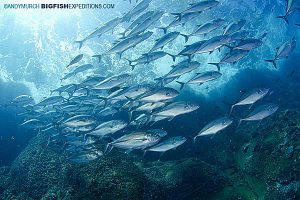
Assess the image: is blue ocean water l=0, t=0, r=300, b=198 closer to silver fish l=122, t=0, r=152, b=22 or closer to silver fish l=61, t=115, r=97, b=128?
silver fish l=122, t=0, r=152, b=22

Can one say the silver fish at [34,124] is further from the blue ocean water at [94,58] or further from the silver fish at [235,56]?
the silver fish at [235,56]

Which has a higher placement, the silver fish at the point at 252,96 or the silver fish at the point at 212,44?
the silver fish at the point at 212,44

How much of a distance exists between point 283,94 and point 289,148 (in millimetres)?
14247

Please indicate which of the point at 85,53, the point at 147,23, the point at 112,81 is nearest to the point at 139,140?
the point at 112,81

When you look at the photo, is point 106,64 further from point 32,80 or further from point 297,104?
point 297,104

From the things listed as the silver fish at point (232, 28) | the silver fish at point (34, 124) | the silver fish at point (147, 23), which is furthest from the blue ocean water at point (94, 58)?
the silver fish at point (147, 23)

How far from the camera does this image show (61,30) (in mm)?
21578

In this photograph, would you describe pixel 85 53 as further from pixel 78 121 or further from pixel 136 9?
pixel 78 121

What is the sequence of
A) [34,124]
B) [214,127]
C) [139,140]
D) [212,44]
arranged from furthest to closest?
[34,124], [212,44], [214,127], [139,140]

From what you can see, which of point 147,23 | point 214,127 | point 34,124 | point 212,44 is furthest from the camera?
point 34,124

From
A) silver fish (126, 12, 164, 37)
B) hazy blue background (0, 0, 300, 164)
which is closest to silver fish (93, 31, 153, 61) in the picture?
silver fish (126, 12, 164, 37)

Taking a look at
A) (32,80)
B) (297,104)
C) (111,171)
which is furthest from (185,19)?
(32,80)

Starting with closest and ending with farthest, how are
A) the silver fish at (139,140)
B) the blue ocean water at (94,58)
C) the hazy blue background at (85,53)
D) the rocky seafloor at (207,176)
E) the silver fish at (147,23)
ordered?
the silver fish at (139,140)
the rocky seafloor at (207,176)
the silver fish at (147,23)
the blue ocean water at (94,58)
the hazy blue background at (85,53)

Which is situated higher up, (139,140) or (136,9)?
(136,9)
